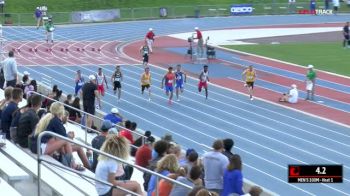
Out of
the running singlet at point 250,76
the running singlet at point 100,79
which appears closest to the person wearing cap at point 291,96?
the running singlet at point 250,76

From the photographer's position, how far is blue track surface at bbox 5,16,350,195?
23.1 m

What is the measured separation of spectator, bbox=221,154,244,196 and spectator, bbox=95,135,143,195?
79.9 inches

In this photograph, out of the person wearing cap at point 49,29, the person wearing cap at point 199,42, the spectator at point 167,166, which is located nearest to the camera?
the spectator at point 167,166

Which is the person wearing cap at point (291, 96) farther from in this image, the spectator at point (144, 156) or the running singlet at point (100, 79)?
the spectator at point (144, 156)

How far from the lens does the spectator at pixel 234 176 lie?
487 inches

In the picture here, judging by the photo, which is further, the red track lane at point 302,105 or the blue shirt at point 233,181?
the red track lane at point 302,105

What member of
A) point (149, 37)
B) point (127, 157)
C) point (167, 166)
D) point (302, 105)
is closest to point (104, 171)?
point (127, 157)

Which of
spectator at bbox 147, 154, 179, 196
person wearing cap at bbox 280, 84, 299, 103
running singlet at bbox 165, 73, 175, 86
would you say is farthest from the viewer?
person wearing cap at bbox 280, 84, 299, 103

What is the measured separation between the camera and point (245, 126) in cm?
2867

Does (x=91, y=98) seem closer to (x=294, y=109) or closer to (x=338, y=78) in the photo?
(x=294, y=109)

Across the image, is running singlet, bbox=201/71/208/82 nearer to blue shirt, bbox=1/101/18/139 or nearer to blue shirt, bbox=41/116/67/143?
blue shirt, bbox=1/101/18/139

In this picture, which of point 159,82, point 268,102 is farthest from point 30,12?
point 268,102
